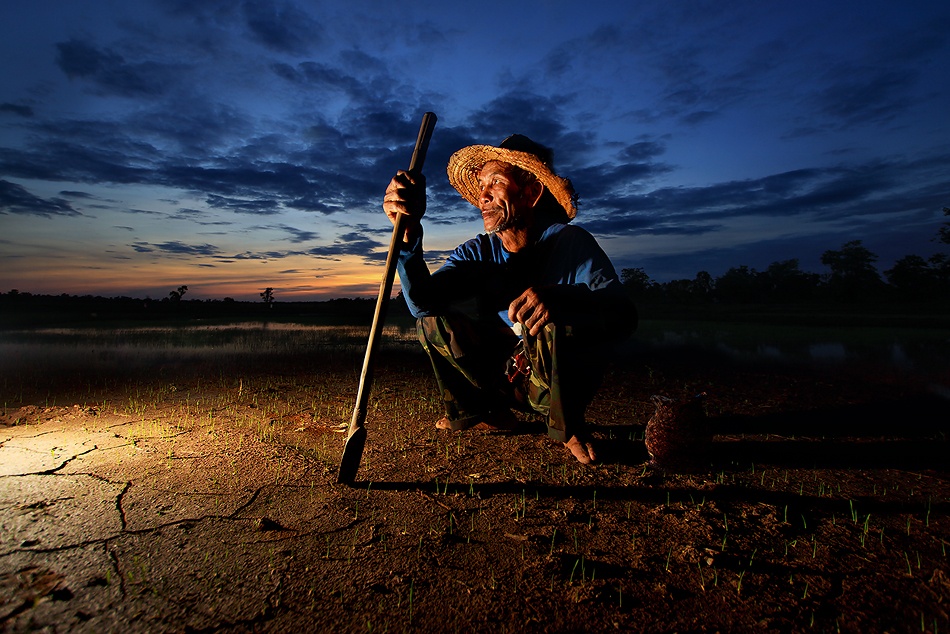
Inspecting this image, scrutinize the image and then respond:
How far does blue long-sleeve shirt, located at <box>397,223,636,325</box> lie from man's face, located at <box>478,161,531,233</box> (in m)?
0.23

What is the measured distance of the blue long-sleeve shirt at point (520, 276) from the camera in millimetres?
3035

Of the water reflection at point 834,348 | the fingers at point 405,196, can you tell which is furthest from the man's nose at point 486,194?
the water reflection at point 834,348

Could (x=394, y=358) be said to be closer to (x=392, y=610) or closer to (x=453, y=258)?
(x=453, y=258)

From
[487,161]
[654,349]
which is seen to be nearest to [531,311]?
[487,161]

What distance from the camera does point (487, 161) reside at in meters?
4.02

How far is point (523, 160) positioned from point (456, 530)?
284cm

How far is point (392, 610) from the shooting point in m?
1.60

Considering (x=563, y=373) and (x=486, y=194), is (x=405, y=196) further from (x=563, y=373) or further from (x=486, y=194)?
(x=563, y=373)

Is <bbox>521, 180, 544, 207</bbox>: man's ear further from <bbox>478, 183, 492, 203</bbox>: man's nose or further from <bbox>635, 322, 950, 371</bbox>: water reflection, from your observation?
<bbox>635, 322, 950, 371</bbox>: water reflection

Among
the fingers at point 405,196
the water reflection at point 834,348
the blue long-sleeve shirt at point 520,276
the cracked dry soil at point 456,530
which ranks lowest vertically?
the water reflection at point 834,348

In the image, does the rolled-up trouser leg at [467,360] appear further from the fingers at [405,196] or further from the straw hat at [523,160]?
the straw hat at [523,160]

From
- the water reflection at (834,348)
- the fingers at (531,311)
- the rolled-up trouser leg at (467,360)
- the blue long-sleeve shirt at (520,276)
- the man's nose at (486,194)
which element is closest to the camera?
the fingers at (531,311)

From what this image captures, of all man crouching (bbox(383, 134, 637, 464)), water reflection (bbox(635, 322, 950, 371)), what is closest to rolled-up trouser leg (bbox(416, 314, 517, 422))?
man crouching (bbox(383, 134, 637, 464))

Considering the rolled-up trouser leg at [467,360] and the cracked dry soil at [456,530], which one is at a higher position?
the rolled-up trouser leg at [467,360]
